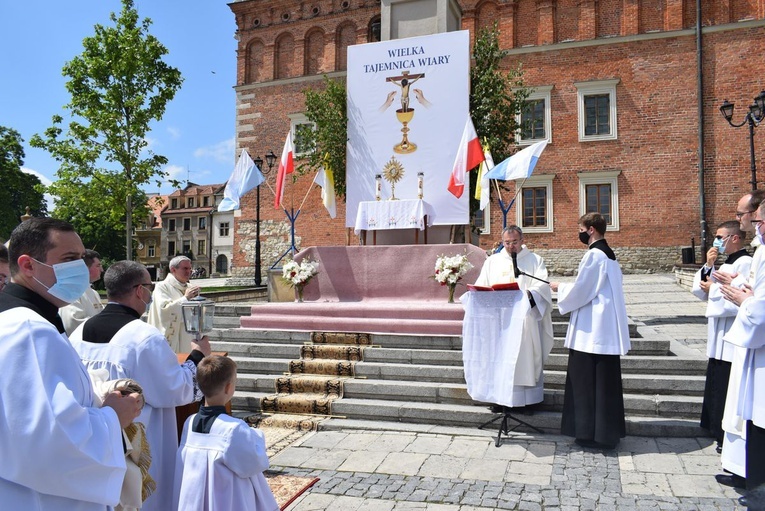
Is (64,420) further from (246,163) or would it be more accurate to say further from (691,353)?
(246,163)

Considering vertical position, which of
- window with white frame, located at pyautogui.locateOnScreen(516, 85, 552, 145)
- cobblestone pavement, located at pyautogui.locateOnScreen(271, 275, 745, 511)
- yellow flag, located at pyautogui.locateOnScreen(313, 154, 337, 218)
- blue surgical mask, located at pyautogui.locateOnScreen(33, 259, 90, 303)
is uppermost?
window with white frame, located at pyautogui.locateOnScreen(516, 85, 552, 145)

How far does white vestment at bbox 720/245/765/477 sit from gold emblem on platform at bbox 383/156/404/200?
7901mm

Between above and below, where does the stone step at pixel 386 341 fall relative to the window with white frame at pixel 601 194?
below

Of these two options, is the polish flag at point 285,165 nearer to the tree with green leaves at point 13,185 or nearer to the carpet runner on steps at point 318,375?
the carpet runner on steps at point 318,375

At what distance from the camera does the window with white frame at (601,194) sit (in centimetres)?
2269

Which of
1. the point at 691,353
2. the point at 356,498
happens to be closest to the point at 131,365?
the point at 356,498

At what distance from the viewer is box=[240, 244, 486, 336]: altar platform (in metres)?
8.08

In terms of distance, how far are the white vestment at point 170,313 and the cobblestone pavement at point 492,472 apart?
1.73 m

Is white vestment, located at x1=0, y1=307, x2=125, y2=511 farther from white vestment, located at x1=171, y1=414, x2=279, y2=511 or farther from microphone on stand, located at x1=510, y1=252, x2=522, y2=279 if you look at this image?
microphone on stand, located at x1=510, y1=252, x2=522, y2=279

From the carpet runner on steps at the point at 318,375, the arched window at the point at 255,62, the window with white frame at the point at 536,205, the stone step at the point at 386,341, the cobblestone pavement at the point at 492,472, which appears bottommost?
the cobblestone pavement at the point at 492,472

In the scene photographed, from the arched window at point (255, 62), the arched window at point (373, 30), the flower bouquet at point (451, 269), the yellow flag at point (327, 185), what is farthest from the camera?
the arched window at point (255, 62)

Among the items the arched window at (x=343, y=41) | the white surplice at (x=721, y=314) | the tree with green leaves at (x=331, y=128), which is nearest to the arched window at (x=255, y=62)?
the arched window at (x=343, y=41)

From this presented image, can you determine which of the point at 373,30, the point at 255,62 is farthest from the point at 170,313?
the point at 255,62

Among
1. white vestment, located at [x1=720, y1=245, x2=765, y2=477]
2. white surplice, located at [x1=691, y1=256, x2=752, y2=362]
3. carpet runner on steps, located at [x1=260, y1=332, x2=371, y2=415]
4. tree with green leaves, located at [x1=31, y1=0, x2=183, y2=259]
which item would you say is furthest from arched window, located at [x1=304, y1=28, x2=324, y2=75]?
white vestment, located at [x1=720, y1=245, x2=765, y2=477]
